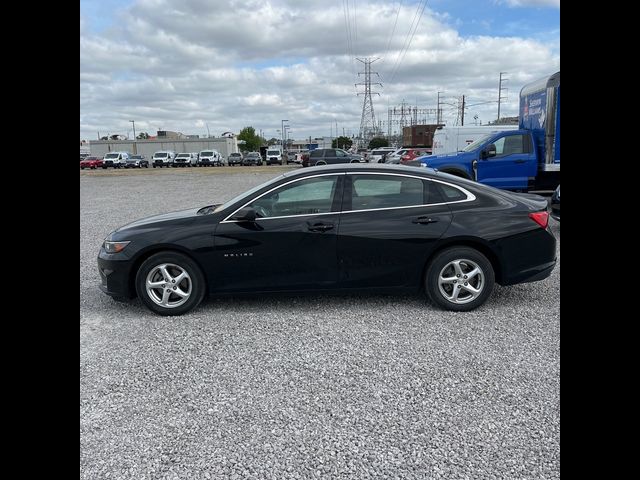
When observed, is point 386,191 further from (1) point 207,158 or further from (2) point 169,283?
(1) point 207,158

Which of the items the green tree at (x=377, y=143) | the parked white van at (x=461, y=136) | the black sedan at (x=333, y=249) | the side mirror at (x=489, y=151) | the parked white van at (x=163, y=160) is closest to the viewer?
the black sedan at (x=333, y=249)

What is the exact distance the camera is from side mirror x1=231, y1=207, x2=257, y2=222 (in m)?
4.92

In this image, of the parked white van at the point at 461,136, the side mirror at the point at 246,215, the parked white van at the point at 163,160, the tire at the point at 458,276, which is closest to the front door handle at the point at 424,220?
the tire at the point at 458,276

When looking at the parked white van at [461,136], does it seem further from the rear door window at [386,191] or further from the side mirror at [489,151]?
the rear door window at [386,191]

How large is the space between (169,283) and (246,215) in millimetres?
991

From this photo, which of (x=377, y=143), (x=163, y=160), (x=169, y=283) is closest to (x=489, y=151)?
(x=169, y=283)

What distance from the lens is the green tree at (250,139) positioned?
127312mm

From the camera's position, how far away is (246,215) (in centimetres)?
493

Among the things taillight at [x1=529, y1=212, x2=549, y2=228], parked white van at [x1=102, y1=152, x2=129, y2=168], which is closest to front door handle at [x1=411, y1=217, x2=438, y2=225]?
taillight at [x1=529, y1=212, x2=549, y2=228]

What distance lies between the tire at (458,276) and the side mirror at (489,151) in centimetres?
837

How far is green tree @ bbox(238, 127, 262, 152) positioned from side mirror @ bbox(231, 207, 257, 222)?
406 feet
